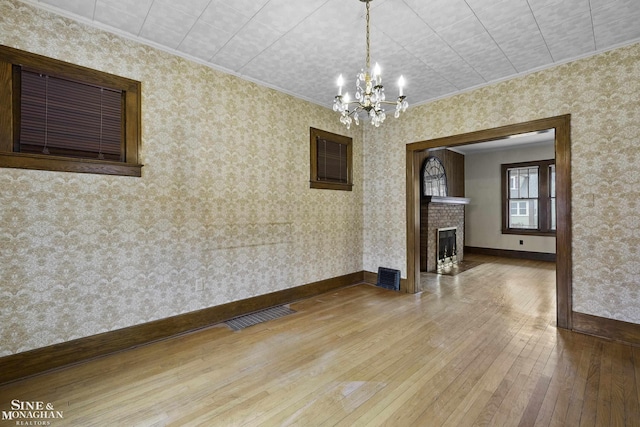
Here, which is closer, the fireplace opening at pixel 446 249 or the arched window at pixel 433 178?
the arched window at pixel 433 178

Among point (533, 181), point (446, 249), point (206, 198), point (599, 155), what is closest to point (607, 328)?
point (599, 155)

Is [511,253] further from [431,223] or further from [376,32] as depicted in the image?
[376,32]

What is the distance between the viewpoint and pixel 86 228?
257 cm

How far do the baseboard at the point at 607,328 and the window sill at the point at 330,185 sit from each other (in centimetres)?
337

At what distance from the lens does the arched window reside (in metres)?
6.49

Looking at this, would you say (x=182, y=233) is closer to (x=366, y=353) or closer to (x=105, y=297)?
(x=105, y=297)

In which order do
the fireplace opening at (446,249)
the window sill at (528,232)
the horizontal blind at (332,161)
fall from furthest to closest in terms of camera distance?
1. the window sill at (528,232)
2. the fireplace opening at (446,249)
3. the horizontal blind at (332,161)

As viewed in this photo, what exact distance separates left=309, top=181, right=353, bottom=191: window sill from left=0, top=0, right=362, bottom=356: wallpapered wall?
0.43ft

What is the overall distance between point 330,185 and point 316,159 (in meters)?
0.50

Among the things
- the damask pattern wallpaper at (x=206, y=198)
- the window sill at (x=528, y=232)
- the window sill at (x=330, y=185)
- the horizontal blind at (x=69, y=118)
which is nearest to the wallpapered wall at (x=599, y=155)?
the damask pattern wallpaper at (x=206, y=198)

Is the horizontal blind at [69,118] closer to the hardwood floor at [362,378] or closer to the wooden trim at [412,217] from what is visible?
the hardwood floor at [362,378]

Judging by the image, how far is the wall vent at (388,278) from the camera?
4750mm

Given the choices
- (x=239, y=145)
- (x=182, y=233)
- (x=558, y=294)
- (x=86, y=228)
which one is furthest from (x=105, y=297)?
(x=558, y=294)

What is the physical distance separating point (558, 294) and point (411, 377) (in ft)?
7.48
